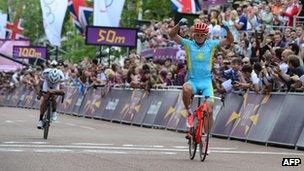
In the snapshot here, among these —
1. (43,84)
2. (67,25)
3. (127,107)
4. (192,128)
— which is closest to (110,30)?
(127,107)

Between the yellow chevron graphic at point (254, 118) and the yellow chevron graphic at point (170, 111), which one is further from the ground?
the yellow chevron graphic at point (254, 118)

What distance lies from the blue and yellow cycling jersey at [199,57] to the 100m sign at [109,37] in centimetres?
1997

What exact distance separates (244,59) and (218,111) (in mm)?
1803

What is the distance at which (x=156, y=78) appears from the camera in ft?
96.1

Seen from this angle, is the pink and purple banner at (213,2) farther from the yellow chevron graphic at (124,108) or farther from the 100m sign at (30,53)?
the 100m sign at (30,53)

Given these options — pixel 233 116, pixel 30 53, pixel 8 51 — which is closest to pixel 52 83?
pixel 233 116

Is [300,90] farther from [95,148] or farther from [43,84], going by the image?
[43,84]

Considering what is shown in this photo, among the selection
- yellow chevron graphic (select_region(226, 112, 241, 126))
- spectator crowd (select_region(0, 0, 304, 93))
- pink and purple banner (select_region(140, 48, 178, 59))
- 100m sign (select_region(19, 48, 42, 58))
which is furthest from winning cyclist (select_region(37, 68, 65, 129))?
100m sign (select_region(19, 48, 42, 58))

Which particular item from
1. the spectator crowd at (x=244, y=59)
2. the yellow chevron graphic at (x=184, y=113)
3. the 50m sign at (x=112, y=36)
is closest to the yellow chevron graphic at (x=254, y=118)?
the spectator crowd at (x=244, y=59)

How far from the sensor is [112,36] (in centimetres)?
3562

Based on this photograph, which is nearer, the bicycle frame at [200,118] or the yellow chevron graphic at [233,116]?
the bicycle frame at [200,118]

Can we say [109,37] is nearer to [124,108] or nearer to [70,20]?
[124,108]

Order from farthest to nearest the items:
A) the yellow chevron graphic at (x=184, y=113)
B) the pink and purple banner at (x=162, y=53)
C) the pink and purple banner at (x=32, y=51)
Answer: the pink and purple banner at (x=32, y=51), the pink and purple banner at (x=162, y=53), the yellow chevron graphic at (x=184, y=113)

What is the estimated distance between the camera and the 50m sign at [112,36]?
35.2m
